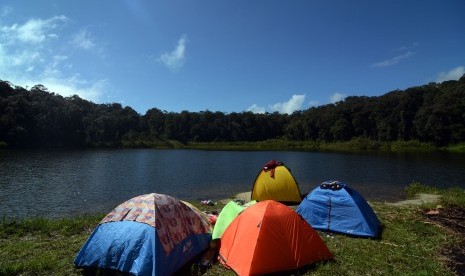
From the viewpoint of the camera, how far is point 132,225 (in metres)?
8.17

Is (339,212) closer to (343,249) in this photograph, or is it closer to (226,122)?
(343,249)

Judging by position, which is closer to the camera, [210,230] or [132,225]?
[132,225]

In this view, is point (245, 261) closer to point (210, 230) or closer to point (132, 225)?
point (210, 230)

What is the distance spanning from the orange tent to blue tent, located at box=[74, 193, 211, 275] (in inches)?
47.6

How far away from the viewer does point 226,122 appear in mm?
144500

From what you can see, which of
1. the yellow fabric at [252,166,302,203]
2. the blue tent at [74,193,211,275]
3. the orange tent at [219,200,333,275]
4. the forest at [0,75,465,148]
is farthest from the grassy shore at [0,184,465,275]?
the forest at [0,75,465,148]

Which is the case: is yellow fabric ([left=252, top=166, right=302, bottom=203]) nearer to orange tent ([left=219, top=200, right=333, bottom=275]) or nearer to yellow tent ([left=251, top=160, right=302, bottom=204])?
yellow tent ([left=251, top=160, right=302, bottom=204])

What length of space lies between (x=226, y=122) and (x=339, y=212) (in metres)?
133

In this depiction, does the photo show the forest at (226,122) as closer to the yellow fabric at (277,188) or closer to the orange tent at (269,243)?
the yellow fabric at (277,188)

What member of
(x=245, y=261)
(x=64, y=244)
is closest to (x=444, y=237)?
(x=245, y=261)

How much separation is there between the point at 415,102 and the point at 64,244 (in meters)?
117

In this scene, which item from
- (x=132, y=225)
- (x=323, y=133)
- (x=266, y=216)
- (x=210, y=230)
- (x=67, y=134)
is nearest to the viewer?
(x=132, y=225)

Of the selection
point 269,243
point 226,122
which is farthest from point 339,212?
point 226,122

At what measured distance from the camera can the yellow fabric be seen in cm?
1741
